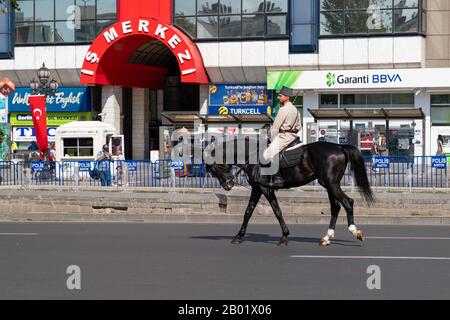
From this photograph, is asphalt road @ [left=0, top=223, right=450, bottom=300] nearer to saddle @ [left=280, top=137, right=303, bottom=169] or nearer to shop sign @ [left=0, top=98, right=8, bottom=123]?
saddle @ [left=280, top=137, right=303, bottom=169]

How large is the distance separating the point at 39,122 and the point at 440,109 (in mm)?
20290

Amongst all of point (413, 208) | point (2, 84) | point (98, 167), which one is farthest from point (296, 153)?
point (2, 84)

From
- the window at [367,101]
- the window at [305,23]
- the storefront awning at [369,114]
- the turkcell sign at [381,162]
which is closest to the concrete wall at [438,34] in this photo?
the window at [367,101]

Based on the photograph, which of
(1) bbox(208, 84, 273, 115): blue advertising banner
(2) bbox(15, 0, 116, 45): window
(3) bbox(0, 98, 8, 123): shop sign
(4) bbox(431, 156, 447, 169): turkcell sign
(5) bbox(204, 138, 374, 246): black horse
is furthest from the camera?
(2) bbox(15, 0, 116, 45): window

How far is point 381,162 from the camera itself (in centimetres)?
→ 2414

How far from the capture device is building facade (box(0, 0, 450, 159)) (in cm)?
4269

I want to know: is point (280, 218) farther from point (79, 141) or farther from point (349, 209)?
point (79, 141)

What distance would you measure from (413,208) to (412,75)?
23.9 m

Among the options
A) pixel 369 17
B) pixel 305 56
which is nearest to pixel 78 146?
pixel 305 56

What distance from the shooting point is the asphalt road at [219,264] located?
31.7 ft

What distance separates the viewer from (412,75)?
4256 cm

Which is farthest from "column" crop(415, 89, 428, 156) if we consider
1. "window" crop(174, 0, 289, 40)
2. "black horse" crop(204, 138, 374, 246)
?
"black horse" crop(204, 138, 374, 246)

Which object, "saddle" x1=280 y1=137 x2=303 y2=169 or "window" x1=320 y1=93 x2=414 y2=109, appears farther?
"window" x1=320 y1=93 x2=414 y2=109

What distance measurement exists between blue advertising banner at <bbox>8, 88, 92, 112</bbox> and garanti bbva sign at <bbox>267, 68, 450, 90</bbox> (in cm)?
1047
